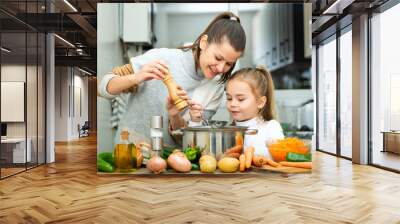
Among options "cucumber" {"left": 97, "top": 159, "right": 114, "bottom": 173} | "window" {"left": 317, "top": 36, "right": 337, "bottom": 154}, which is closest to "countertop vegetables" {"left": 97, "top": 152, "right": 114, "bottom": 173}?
"cucumber" {"left": 97, "top": 159, "right": 114, "bottom": 173}

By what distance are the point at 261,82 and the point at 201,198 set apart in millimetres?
1943

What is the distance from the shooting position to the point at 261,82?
17.9 ft

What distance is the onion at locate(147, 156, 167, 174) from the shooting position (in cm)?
538

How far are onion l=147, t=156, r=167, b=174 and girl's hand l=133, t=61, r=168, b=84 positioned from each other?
0.99m

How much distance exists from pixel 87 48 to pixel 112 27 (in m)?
5.34

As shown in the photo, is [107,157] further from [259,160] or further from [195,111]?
[259,160]

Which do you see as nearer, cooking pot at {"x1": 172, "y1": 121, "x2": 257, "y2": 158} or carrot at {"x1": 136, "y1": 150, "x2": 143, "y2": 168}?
cooking pot at {"x1": 172, "y1": 121, "x2": 257, "y2": 158}

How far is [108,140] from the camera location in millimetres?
5566

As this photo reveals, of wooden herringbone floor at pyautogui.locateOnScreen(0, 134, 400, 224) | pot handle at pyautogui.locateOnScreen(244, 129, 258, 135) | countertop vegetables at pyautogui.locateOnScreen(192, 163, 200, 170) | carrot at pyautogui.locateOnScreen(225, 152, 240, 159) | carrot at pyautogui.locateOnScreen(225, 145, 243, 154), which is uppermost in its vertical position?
pot handle at pyautogui.locateOnScreen(244, 129, 258, 135)

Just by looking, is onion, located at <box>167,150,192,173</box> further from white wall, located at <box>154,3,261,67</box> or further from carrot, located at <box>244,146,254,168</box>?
white wall, located at <box>154,3,261,67</box>

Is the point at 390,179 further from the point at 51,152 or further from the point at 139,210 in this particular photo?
the point at 51,152

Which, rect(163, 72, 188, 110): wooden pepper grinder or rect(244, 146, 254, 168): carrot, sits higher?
rect(163, 72, 188, 110): wooden pepper grinder

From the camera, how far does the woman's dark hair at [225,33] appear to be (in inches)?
212

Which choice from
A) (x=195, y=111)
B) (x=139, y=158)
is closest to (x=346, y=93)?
(x=195, y=111)
